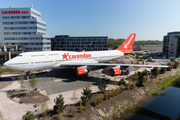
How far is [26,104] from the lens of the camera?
15312 millimetres

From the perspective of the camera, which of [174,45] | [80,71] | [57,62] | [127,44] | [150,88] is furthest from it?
[174,45]

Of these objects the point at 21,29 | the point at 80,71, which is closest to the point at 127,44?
the point at 80,71

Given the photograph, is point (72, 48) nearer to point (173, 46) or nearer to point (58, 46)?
point (58, 46)

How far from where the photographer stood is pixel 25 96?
17500 millimetres

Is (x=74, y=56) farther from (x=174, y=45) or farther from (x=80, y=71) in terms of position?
(x=174, y=45)

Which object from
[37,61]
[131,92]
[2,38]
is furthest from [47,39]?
[131,92]

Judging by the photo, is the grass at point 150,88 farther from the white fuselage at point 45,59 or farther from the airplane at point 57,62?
the white fuselage at point 45,59

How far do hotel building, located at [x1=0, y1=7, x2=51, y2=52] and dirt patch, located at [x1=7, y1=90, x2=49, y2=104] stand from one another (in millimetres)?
35497

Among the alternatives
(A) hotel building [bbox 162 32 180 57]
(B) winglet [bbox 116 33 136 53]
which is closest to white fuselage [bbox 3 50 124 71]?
(B) winglet [bbox 116 33 136 53]

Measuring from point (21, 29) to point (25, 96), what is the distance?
44264 mm

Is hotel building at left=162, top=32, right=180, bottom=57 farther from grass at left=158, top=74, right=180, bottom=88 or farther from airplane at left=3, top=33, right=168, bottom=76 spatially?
airplane at left=3, top=33, right=168, bottom=76

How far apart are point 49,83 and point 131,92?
56.0ft

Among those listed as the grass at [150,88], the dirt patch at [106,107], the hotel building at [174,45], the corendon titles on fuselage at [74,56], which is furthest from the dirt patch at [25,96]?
the hotel building at [174,45]

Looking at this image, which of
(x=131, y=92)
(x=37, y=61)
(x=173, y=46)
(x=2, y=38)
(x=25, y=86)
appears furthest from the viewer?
(x=173, y=46)
